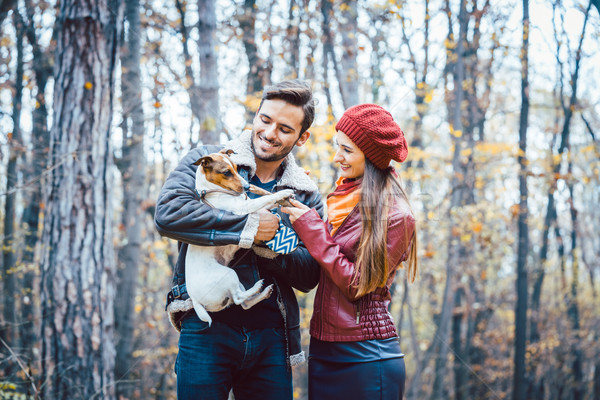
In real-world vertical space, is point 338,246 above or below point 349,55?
below

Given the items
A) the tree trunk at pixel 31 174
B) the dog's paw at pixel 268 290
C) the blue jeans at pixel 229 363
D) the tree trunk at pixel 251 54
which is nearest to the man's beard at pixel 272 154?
the dog's paw at pixel 268 290

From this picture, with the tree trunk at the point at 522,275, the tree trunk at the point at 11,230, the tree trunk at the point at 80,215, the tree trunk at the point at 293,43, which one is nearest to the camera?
the tree trunk at the point at 80,215

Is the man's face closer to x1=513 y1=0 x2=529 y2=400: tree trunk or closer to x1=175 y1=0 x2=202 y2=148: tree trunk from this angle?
x1=175 y1=0 x2=202 y2=148: tree trunk

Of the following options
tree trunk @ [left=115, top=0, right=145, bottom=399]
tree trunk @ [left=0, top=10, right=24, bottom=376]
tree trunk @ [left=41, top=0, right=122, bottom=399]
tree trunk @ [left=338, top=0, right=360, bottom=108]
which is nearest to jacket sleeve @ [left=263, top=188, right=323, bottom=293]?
tree trunk @ [left=41, top=0, right=122, bottom=399]

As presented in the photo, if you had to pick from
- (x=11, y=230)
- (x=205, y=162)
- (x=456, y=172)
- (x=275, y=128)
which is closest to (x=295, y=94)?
(x=275, y=128)

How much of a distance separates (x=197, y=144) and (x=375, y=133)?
16.8 ft

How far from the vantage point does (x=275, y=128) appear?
→ 7.76ft

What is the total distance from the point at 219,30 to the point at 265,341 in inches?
265

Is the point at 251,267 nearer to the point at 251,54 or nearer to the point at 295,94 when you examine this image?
the point at 295,94

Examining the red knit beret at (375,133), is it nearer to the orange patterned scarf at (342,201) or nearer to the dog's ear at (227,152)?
the orange patterned scarf at (342,201)

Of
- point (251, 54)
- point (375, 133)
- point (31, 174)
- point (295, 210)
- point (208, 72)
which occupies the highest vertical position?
point (251, 54)

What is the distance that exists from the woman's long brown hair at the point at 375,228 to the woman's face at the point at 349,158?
45 mm

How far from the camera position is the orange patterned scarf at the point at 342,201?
2.38 metres

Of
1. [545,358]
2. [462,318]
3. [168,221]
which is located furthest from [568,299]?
[168,221]
